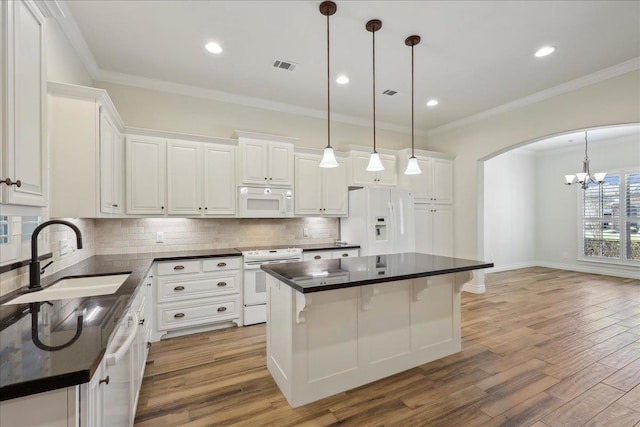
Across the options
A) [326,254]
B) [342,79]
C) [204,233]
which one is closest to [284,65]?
[342,79]

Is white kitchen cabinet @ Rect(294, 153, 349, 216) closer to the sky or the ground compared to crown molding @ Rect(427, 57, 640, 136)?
closer to the ground

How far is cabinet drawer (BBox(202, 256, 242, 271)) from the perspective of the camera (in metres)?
3.49

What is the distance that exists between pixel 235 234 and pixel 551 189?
8208mm

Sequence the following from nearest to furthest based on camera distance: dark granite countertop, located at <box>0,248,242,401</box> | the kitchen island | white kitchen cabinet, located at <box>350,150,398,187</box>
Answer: dark granite countertop, located at <box>0,248,242,401</box> < the kitchen island < white kitchen cabinet, located at <box>350,150,398,187</box>

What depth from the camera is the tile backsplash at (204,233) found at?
3535 millimetres

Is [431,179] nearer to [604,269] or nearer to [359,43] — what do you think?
[359,43]

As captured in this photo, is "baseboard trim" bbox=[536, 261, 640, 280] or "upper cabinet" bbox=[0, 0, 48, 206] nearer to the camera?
"upper cabinet" bbox=[0, 0, 48, 206]

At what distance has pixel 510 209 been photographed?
744 cm

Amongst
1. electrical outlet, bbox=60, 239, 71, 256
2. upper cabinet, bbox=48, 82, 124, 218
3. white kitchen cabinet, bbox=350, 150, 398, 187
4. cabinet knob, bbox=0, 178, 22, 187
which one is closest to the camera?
cabinet knob, bbox=0, 178, 22, 187

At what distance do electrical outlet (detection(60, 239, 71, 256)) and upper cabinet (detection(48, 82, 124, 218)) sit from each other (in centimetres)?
32

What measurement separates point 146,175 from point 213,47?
166cm

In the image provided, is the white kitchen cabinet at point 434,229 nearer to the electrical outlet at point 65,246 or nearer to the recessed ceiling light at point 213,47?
the recessed ceiling light at point 213,47

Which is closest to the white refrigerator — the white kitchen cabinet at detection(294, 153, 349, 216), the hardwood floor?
the white kitchen cabinet at detection(294, 153, 349, 216)

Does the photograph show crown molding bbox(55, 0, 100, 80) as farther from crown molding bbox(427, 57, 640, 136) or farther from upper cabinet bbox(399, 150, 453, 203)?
crown molding bbox(427, 57, 640, 136)
